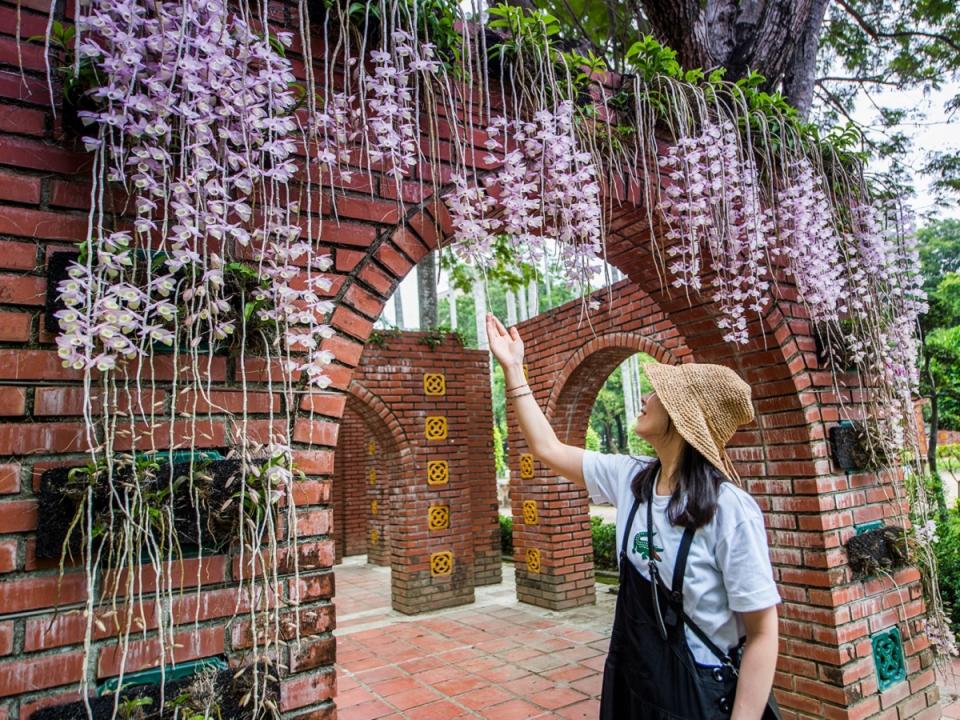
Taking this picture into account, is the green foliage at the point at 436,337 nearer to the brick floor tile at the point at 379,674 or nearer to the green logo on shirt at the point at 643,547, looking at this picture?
the brick floor tile at the point at 379,674

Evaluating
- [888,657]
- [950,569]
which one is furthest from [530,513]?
[888,657]

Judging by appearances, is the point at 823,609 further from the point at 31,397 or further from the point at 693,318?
the point at 31,397

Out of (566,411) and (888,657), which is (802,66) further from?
(566,411)

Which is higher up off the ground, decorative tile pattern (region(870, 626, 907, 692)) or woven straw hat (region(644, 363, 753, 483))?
woven straw hat (region(644, 363, 753, 483))

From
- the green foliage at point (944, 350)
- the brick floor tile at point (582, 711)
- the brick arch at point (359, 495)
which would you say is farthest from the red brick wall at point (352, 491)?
the green foliage at point (944, 350)

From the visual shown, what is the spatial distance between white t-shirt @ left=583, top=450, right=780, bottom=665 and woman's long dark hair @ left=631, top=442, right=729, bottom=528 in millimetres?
22

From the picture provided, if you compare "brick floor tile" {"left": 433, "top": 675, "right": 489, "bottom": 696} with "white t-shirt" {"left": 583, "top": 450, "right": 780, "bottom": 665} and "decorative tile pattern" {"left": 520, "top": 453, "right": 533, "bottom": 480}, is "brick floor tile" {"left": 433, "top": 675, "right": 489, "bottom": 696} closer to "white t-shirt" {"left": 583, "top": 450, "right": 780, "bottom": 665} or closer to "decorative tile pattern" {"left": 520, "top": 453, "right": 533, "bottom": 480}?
"decorative tile pattern" {"left": 520, "top": 453, "right": 533, "bottom": 480}

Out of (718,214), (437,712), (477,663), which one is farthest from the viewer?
(477,663)

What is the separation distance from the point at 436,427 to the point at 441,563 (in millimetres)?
1582

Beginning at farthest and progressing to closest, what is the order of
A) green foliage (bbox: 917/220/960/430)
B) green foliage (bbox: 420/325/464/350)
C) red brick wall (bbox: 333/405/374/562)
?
red brick wall (bbox: 333/405/374/562)
green foliage (bbox: 420/325/464/350)
green foliage (bbox: 917/220/960/430)

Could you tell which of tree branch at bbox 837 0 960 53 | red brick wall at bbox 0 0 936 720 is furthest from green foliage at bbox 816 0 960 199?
red brick wall at bbox 0 0 936 720

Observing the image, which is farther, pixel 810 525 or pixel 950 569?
pixel 950 569

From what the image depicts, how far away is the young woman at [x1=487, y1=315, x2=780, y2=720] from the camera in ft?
4.41

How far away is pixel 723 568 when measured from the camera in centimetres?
139
